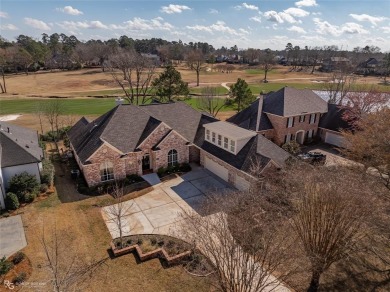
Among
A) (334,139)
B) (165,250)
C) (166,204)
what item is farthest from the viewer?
(334,139)

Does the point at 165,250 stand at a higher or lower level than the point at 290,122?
lower

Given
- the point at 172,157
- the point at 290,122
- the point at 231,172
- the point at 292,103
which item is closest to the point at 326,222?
the point at 231,172

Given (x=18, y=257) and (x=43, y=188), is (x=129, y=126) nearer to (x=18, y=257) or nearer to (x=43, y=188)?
(x=43, y=188)

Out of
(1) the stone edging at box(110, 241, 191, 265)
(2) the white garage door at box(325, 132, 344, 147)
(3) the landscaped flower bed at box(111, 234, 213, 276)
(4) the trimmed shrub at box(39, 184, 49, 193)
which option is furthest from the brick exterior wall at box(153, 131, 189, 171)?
(2) the white garage door at box(325, 132, 344, 147)

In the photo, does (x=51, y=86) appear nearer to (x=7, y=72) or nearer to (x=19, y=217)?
(x=7, y=72)

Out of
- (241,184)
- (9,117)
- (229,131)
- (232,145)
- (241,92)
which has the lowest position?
(9,117)

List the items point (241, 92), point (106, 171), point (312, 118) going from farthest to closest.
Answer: point (241, 92) < point (312, 118) < point (106, 171)

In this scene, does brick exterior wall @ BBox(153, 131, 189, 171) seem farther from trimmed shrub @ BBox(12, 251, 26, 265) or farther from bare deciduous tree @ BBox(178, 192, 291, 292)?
trimmed shrub @ BBox(12, 251, 26, 265)
